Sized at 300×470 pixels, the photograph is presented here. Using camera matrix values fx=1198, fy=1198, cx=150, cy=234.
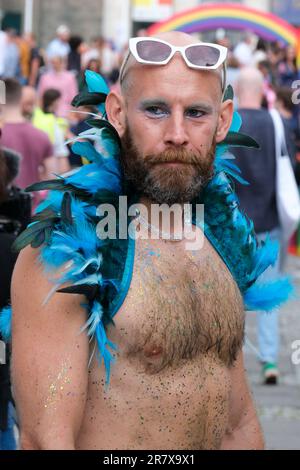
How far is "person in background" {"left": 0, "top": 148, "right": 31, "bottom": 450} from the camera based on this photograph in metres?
4.73

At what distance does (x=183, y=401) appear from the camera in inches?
117

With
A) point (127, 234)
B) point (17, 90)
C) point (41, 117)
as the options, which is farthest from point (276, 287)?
point (41, 117)

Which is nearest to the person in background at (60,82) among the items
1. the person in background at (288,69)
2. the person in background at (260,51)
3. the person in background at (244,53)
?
the person in background at (244,53)

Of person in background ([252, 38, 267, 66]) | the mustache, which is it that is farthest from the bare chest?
person in background ([252, 38, 267, 66])

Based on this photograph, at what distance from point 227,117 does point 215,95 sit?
14cm

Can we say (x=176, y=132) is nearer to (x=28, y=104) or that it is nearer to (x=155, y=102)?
(x=155, y=102)

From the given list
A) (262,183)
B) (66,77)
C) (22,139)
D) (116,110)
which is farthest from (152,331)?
(66,77)

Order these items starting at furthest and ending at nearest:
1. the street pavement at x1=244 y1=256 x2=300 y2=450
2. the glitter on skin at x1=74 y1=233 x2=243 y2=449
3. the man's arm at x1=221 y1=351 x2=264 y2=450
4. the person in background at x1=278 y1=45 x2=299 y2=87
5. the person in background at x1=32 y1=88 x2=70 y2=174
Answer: the person in background at x1=278 y1=45 x2=299 y2=87 < the person in background at x1=32 y1=88 x2=70 y2=174 < the street pavement at x1=244 y1=256 x2=300 y2=450 < the man's arm at x1=221 y1=351 x2=264 y2=450 < the glitter on skin at x1=74 y1=233 x2=243 y2=449

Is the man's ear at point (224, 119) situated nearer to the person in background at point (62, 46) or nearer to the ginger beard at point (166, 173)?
the ginger beard at point (166, 173)

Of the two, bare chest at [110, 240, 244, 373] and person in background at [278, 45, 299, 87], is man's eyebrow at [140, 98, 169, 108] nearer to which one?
bare chest at [110, 240, 244, 373]

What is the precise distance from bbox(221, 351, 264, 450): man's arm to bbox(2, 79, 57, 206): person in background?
5.60 metres

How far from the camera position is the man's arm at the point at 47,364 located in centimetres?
280

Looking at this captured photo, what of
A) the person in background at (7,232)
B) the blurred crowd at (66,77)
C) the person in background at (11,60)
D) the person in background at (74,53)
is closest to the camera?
the person in background at (7,232)

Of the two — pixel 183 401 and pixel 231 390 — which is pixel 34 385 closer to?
pixel 183 401
